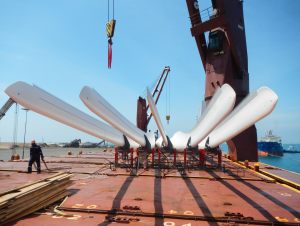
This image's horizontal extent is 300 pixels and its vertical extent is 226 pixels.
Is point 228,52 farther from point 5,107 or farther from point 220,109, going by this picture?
point 5,107

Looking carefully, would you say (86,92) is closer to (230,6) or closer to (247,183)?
(247,183)

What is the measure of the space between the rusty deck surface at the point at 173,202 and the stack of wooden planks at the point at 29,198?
0.28m

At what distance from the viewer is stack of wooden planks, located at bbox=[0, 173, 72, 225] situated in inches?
275

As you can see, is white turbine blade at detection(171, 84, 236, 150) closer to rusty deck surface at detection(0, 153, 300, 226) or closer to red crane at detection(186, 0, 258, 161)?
rusty deck surface at detection(0, 153, 300, 226)

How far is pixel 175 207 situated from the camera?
877cm

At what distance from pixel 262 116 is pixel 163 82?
5101 centimetres

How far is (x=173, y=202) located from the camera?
31.0 feet

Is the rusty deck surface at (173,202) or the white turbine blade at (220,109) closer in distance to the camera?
the rusty deck surface at (173,202)

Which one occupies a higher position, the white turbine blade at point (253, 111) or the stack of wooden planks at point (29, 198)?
the white turbine blade at point (253, 111)

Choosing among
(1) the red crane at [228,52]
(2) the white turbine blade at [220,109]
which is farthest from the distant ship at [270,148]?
(2) the white turbine blade at [220,109]

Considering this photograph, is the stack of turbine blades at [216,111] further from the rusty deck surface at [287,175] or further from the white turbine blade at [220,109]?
the rusty deck surface at [287,175]

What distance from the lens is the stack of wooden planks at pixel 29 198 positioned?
699 cm

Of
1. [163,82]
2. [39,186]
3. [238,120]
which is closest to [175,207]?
[39,186]

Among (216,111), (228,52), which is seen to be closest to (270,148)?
(228,52)
